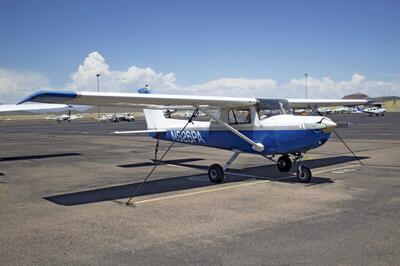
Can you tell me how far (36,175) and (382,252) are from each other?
11.0 m

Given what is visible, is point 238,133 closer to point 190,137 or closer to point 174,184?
point 174,184

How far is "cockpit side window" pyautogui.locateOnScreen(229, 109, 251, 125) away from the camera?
1182 cm

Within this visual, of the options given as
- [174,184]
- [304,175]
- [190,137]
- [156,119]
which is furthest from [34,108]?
[304,175]

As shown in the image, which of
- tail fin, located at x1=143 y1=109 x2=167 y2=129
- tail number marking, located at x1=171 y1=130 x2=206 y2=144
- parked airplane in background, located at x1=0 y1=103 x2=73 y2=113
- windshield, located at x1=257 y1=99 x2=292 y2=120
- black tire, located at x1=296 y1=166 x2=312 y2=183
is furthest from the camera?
parked airplane in background, located at x1=0 y1=103 x2=73 y2=113

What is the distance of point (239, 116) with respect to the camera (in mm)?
11984

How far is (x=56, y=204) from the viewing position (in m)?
8.84

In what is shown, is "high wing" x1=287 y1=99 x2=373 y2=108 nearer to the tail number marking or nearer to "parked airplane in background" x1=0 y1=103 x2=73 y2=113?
Result: the tail number marking

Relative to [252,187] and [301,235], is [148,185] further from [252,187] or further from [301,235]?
[301,235]

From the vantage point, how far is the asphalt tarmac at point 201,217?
5.45 meters

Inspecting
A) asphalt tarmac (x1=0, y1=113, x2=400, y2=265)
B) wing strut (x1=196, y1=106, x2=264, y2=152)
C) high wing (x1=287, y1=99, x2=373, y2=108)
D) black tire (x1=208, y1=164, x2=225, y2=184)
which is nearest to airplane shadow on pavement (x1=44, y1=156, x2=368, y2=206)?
asphalt tarmac (x1=0, y1=113, x2=400, y2=265)

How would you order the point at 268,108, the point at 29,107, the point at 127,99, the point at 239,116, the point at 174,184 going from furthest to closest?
1. the point at 29,107
2. the point at 239,116
3. the point at 268,108
4. the point at 174,184
5. the point at 127,99

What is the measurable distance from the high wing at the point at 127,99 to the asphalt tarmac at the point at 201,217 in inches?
85.2

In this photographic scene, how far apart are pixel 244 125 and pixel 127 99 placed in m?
3.62

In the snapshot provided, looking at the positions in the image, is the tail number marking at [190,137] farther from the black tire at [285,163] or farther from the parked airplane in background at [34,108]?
the parked airplane in background at [34,108]
